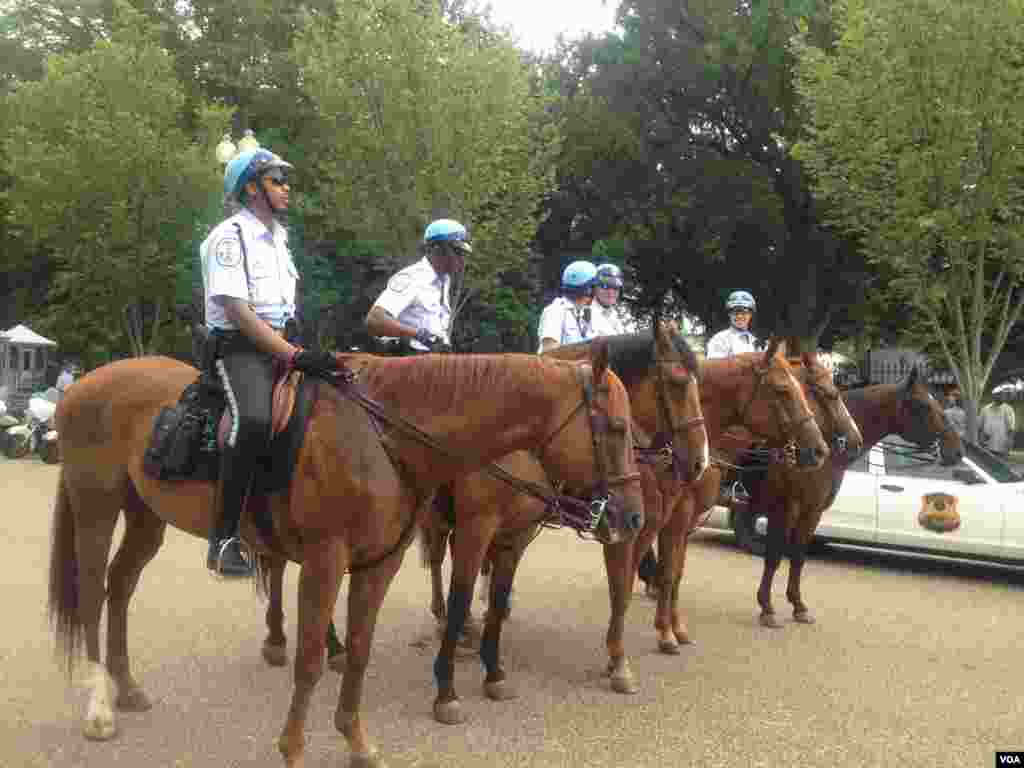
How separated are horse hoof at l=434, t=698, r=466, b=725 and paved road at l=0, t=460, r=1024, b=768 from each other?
2.0 inches

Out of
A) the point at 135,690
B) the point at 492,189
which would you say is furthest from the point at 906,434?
the point at 492,189

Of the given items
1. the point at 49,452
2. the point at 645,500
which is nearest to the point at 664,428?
the point at 645,500

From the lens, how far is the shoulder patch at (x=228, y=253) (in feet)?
13.9

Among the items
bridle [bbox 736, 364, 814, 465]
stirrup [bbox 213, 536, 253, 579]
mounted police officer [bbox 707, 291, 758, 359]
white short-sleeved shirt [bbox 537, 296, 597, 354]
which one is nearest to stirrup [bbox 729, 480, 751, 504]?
mounted police officer [bbox 707, 291, 758, 359]

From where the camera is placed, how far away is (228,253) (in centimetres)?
425

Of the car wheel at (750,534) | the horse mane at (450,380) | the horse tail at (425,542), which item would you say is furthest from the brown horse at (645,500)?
the car wheel at (750,534)

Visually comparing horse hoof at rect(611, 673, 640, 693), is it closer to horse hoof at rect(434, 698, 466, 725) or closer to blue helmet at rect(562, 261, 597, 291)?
horse hoof at rect(434, 698, 466, 725)

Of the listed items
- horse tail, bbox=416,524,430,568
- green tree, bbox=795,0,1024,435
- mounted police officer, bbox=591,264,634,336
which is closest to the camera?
horse tail, bbox=416,524,430,568

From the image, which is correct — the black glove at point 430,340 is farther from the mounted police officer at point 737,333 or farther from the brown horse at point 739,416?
the mounted police officer at point 737,333

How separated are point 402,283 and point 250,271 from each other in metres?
1.57

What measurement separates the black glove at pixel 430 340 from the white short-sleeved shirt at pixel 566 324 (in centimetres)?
157

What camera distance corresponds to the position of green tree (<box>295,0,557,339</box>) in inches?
699

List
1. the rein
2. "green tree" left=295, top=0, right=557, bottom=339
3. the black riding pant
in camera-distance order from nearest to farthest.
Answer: the black riding pant
the rein
"green tree" left=295, top=0, right=557, bottom=339

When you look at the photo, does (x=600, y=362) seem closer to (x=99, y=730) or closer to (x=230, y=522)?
(x=230, y=522)
